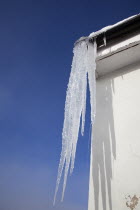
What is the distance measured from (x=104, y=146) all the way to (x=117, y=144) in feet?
0.64

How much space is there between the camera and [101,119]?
10.9 ft

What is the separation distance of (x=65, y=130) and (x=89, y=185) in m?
0.89

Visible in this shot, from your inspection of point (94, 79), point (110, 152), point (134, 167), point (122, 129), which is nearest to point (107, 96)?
point (94, 79)

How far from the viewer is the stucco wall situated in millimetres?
2652

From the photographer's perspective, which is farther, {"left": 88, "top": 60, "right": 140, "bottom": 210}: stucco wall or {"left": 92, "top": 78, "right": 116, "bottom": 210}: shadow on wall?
{"left": 92, "top": 78, "right": 116, "bottom": 210}: shadow on wall

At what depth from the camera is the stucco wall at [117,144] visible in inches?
104

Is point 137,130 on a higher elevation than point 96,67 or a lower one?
lower

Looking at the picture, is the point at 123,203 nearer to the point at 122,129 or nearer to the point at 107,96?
the point at 122,129

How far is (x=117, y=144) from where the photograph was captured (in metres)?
2.98

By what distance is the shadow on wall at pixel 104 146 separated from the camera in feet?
9.22

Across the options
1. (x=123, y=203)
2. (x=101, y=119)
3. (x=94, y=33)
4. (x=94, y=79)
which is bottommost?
(x=123, y=203)

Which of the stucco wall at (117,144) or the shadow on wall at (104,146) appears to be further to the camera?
the shadow on wall at (104,146)

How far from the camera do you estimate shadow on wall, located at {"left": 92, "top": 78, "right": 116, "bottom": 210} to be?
2.81m

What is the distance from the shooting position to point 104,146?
3080 mm
